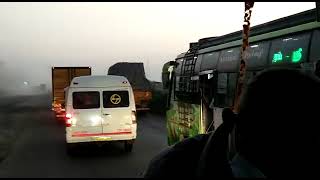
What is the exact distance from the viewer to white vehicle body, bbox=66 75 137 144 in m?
15.2

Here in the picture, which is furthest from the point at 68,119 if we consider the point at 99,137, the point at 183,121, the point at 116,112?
the point at 183,121

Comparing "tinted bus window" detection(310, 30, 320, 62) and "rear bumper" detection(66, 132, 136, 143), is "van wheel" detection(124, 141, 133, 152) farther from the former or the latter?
"tinted bus window" detection(310, 30, 320, 62)

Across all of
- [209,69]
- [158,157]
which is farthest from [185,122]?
[158,157]

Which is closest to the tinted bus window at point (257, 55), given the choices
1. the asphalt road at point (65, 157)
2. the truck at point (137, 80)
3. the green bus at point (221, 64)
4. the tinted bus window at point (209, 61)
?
the green bus at point (221, 64)

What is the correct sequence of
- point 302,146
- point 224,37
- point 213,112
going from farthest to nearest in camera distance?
point 224,37 → point 213,112 → point 302,146

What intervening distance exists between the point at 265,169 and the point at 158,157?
0.51m

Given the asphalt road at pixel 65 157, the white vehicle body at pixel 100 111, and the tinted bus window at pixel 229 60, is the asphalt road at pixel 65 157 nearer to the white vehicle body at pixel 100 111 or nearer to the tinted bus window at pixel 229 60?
the white vehicle body at pixel 100 111

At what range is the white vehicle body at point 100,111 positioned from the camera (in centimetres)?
1525

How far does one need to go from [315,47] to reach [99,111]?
900cm

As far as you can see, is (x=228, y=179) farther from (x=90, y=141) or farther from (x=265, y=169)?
(x=90, y=141)

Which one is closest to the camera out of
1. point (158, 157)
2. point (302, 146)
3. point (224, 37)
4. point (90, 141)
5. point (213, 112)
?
point (302, 146)

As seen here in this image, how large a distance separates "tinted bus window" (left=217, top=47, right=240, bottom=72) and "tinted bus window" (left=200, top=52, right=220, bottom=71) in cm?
31

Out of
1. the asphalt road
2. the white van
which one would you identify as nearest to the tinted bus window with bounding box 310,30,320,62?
the asphalt road

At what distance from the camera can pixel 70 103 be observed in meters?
15.3
